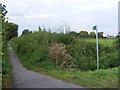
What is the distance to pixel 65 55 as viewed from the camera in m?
11.1

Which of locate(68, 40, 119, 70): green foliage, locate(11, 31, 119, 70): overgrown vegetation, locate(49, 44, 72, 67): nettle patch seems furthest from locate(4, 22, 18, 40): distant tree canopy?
locate(68, 40, 119, 70): green foliage

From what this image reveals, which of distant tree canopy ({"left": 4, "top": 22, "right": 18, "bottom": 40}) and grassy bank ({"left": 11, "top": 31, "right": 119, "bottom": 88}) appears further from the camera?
grassy bank ({"left": 11, "top": 31, "right": 119, "bottom": 88})

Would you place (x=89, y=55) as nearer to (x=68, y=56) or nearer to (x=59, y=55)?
(x=68, y=56)

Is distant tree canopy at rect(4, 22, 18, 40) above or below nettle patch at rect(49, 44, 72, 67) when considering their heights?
above

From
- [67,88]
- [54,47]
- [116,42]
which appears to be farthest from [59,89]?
[116,42]

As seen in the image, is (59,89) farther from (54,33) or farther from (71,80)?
(54,33)

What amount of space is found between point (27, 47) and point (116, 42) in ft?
21.0

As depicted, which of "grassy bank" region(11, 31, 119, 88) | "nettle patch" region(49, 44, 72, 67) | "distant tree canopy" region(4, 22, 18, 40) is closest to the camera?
"distant tree canopy" region(4, 22, 18, 40)

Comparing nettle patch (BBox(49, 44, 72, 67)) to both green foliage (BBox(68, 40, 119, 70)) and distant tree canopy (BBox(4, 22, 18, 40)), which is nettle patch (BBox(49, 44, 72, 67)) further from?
distant tree canopy (BBox(4, 22, 18, 40))

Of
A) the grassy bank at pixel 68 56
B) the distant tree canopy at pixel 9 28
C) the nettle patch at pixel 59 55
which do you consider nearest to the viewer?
the distant tree canopy at pixel 9 28

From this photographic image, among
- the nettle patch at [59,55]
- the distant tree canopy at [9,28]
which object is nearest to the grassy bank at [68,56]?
the nettle patch at [59,55]

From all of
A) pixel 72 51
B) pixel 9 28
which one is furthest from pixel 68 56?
pixel 9 28

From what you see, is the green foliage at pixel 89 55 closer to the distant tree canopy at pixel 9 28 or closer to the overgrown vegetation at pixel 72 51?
the overgrown vegetation at pixel 72 51

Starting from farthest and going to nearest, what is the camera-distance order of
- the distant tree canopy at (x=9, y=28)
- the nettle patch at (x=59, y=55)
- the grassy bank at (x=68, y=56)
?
the nettle patch at (x=59, y=55)
the grassy bank at (x=68, y=56)
the distant tree canopy at (x=9, y=28)
